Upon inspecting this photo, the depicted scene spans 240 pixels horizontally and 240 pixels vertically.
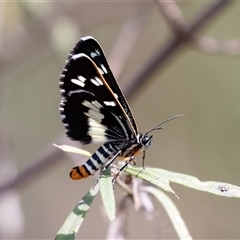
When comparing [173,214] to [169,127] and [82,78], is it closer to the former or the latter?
[82,78]

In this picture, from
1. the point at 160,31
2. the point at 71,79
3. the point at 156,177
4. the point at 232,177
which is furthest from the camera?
the point at 160,31

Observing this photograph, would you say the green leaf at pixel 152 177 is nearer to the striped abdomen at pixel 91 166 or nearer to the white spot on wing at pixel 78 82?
the striped abdomen at pixel 91 166

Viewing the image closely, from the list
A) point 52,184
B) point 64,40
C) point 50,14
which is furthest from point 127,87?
point 52,184

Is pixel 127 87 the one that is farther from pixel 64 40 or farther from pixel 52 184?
pixel 52 184

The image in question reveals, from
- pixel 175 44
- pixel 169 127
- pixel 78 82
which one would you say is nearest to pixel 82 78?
pixel 78 82

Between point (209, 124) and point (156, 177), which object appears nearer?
point (156, 177)

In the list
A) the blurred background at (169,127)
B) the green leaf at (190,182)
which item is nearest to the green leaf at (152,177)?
the green leaf at (190,182)

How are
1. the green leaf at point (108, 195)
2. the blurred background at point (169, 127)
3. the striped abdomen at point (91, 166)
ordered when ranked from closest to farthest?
the green leaf at point (108, 195)
the striped abdomen at point (91, 166)
the blurred background at point (169, 127)

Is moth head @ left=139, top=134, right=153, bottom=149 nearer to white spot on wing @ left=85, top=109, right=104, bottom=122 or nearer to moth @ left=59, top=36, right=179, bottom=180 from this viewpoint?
moth @ left=59, top=36, right=179, bottom=180
